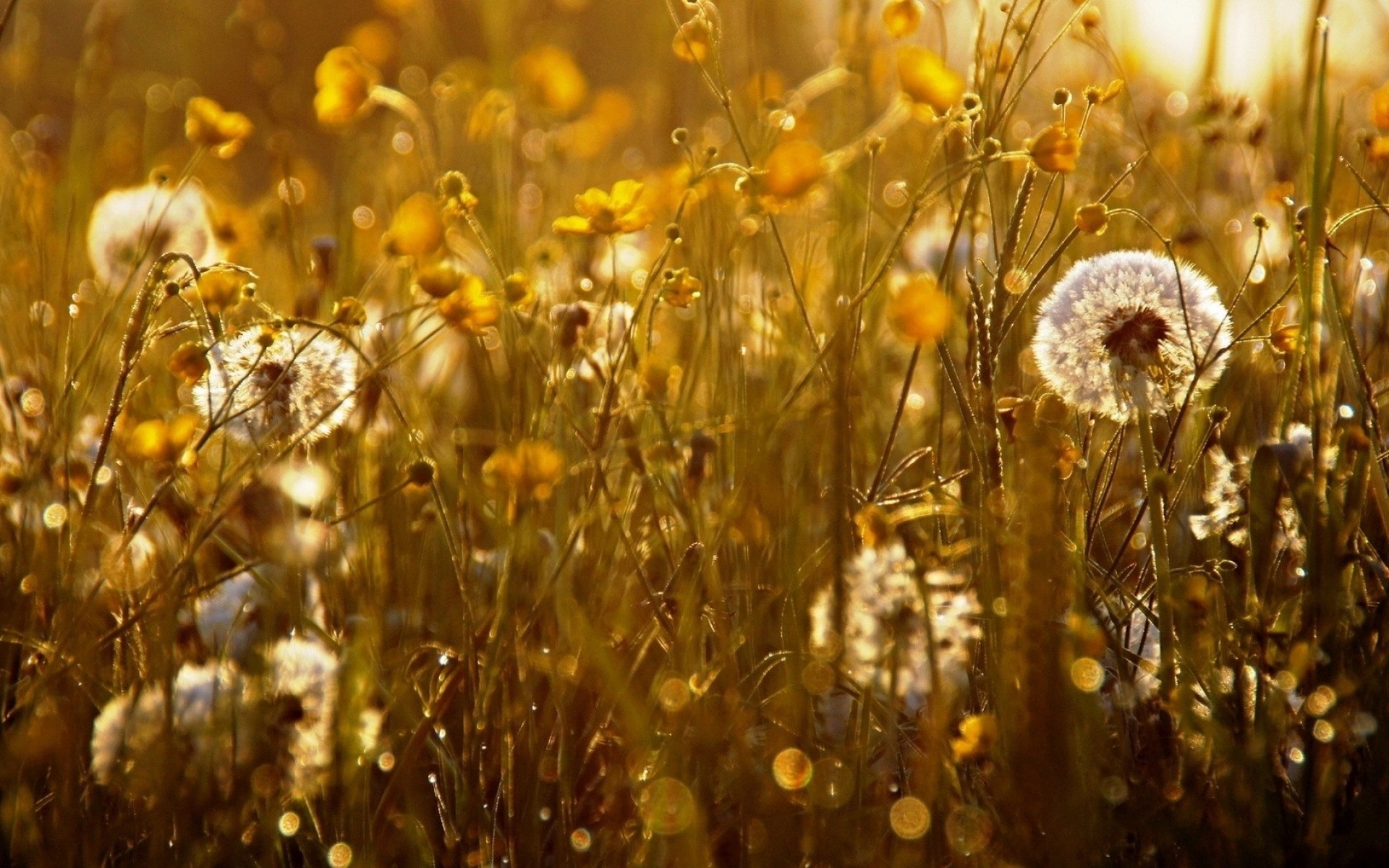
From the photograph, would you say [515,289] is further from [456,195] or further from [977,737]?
[977,737]

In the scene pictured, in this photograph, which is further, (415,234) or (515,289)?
(415,234)

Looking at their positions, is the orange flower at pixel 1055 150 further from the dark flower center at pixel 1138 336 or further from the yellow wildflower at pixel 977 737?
the yellow wildflower at pixel 977 737

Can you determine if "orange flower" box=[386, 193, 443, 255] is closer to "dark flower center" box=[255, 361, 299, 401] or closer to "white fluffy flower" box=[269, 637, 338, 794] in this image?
"dark flower center" box=[255, 361, 299, 401]

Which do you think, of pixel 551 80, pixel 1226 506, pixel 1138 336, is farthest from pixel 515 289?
pixel 551 80

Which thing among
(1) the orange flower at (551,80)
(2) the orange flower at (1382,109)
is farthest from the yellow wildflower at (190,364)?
(1) the orange flower at (551,80)

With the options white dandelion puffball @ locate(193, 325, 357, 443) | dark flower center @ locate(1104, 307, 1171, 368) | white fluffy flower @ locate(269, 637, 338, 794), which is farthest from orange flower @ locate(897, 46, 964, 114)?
white fluffy flower @ locate(269, 637, 338, 794)

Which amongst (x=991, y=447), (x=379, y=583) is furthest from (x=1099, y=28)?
(x=379, y=583)
